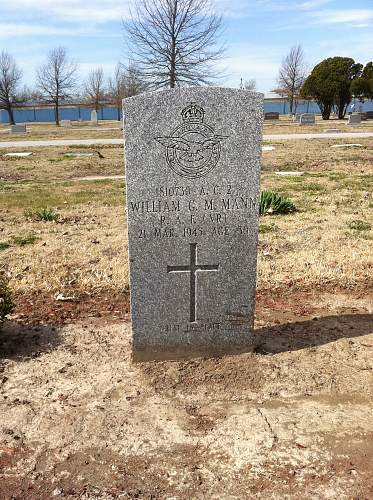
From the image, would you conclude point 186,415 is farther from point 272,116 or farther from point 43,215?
point 272,116

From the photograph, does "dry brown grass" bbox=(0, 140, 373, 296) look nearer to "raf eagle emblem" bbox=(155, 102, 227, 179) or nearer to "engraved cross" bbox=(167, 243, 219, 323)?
"engraved cross" bbox=(167, 243, 219, 323)

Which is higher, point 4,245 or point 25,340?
point 4,245

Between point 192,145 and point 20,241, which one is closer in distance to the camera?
point 192,145

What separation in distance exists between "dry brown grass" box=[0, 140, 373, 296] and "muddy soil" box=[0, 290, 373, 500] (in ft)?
3.00

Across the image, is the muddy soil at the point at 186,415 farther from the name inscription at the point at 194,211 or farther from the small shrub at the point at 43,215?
the small shrub at the point at 43,215

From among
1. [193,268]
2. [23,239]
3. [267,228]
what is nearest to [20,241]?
[23,239]

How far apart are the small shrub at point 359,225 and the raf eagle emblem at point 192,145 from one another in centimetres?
411

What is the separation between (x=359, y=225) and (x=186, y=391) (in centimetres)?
452

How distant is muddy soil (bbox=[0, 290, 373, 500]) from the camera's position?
96.7 inches

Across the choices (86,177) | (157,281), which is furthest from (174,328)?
(86,177)

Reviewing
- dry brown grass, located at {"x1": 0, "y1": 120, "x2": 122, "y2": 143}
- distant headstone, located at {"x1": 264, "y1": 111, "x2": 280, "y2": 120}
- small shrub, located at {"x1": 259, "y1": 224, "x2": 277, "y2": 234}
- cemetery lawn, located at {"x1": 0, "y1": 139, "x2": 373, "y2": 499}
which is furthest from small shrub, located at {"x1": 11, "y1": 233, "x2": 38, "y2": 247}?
distant headstone, located at {"x1": 264, "y1": 111, "x2": 280, "y2": 120}

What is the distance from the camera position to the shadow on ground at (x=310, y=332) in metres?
3.75

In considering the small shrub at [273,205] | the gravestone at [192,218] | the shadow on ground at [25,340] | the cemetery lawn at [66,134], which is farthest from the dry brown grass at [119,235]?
the cemetery lawn at [66,134]

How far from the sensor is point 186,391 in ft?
10.5
